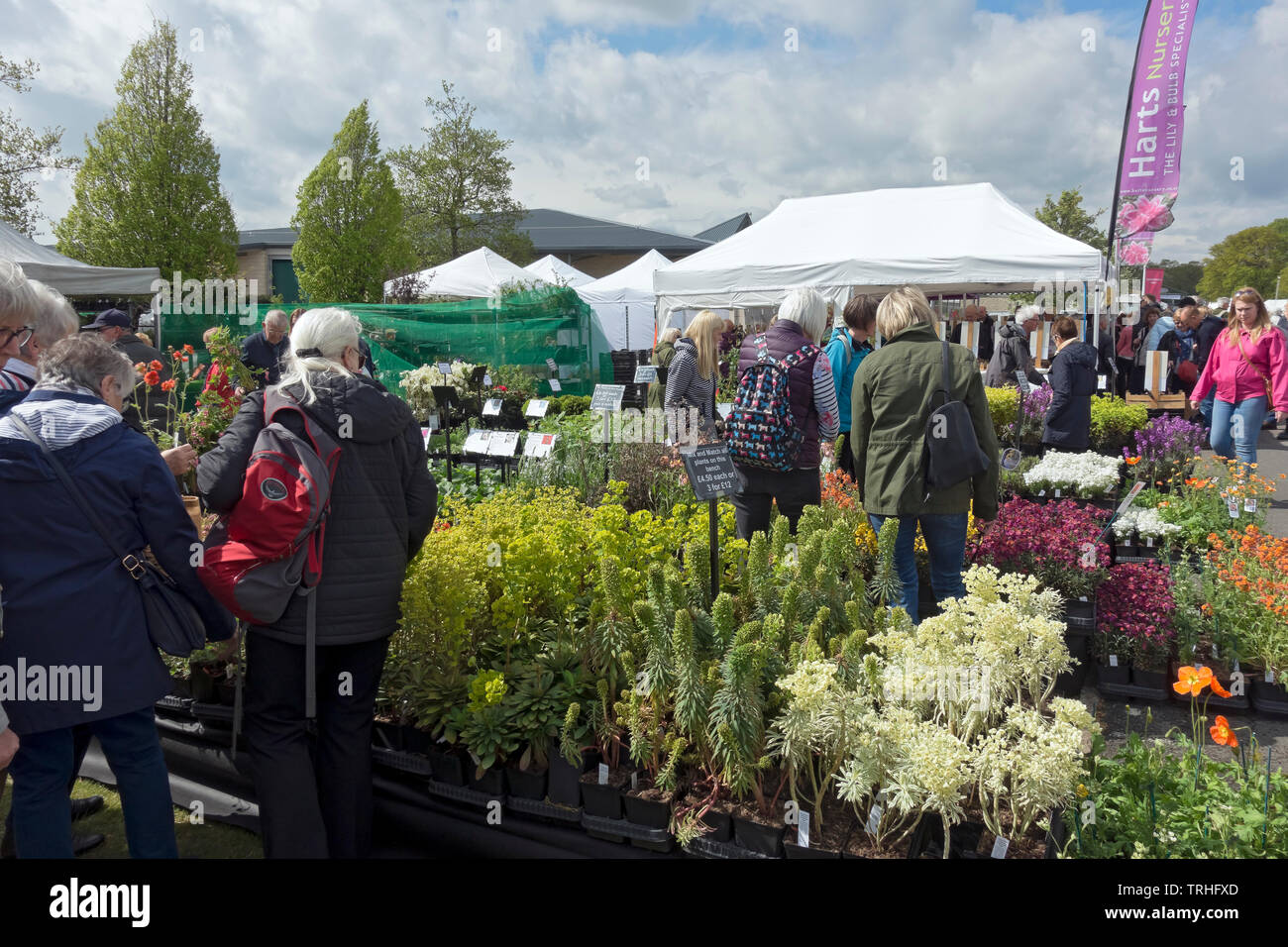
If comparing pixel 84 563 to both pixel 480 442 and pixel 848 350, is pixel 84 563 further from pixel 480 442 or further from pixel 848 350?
pixel 848 350

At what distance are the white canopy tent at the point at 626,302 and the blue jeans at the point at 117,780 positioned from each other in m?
16.5

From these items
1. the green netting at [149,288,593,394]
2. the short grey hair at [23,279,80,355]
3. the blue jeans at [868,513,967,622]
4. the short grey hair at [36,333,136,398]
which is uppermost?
the green netting at [149,288,593,394]

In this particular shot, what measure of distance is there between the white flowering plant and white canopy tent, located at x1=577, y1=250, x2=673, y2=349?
1290cm

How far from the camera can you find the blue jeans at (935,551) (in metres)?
3.59

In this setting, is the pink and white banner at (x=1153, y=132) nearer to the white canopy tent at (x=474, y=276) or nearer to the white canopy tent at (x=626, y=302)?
the white canopy tent at (x=626, y=302)

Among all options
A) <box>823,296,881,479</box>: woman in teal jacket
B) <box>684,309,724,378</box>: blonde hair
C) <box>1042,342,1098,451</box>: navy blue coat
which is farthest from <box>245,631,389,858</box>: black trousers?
<box>1042,342,1098,451</box>: navy blue coat

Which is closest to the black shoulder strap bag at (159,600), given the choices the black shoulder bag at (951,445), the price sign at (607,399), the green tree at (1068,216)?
the black shoulder bag at (951,445)

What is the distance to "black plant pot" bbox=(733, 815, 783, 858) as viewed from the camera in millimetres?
2209

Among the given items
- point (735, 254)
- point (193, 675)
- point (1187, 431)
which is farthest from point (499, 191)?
point (193, 675)

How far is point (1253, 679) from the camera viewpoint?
3646 millimetres

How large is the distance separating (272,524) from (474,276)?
660 inches

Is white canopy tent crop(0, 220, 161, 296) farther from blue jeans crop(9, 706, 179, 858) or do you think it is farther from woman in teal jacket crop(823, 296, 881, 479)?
blue jeans crop(9, 706, 179, 858)
